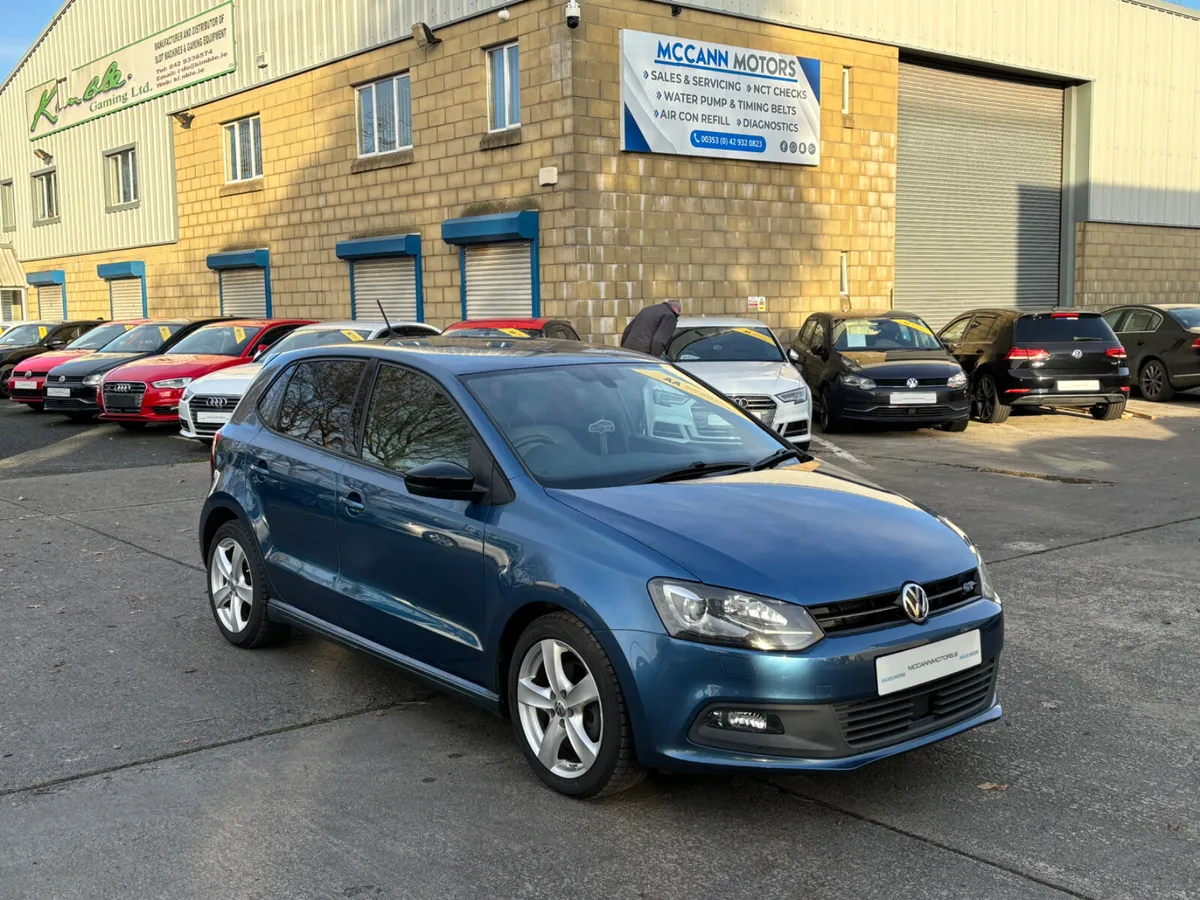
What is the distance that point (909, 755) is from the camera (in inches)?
172

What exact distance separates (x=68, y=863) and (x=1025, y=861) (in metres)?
2.84

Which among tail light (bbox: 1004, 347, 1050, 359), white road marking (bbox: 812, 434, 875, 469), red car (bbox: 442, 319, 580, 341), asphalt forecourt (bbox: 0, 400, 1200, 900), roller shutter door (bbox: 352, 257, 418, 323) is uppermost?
roller shutter door (bbox: 352, 257, 418, 323)

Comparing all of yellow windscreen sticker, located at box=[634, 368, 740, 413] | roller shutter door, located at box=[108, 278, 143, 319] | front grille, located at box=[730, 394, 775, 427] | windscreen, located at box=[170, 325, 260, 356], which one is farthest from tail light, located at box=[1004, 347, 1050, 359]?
roller shutter door, located at box=[108, 278, 143, 319]

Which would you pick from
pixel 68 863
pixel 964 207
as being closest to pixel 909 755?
pixel 68 863

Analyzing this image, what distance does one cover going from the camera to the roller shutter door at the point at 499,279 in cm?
1878

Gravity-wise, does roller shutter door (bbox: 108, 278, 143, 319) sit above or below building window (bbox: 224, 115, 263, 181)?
below

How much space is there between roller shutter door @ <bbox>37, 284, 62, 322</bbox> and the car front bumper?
35.2 metres

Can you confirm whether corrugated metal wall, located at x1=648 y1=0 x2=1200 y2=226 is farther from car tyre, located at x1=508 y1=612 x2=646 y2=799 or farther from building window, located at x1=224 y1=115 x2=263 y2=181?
car tyre, located at x1=508 y1=612 x2=646 y2=799

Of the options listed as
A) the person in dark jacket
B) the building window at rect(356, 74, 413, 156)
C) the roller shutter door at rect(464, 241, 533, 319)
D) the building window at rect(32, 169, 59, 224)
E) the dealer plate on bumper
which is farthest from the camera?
the building window at rect(32, 169, 59, 224)

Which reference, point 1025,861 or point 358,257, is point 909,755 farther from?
point 358,257

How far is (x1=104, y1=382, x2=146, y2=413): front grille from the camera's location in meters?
14.9

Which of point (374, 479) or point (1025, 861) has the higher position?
point (374, 479)

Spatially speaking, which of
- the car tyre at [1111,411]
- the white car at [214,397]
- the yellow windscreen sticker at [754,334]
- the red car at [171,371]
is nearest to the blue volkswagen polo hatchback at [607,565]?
the white car at [214,397]

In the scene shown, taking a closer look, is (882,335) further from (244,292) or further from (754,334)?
(244,292)
